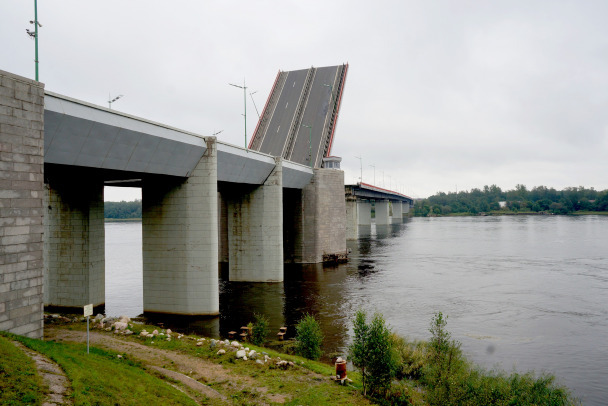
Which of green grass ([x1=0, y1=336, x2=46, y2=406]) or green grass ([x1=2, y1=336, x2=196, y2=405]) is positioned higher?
green grass ([x1=0, y1=336, x2=46, y2=406])

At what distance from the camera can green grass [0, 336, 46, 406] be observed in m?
8.80

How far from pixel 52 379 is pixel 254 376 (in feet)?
21.2

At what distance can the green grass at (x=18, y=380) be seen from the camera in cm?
880

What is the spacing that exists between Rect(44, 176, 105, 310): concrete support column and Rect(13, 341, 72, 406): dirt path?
14.4 meters

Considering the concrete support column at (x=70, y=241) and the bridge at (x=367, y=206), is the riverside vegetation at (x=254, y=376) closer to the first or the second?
the concrete support column at (x=70, y=241)

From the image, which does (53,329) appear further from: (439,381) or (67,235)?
(439,381)

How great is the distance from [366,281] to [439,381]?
25.9 metres

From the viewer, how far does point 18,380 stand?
31.1ft

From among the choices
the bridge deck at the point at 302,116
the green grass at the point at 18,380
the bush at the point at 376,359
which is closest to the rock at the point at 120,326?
the green grass at the point at 18,380

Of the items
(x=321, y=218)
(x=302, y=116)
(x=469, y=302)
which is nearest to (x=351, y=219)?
(x=302, y=116)

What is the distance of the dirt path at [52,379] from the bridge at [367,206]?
57.8 metres

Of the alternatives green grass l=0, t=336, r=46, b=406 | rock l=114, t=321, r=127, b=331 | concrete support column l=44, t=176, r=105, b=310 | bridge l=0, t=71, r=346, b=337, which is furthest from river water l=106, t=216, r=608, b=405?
green grass l=0, t=336, r=46, b=406

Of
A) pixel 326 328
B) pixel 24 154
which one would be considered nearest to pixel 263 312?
pixel 326 328

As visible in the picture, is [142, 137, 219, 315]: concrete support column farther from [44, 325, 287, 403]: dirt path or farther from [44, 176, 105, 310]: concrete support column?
[44, 325, 287, 403]: dirt path
